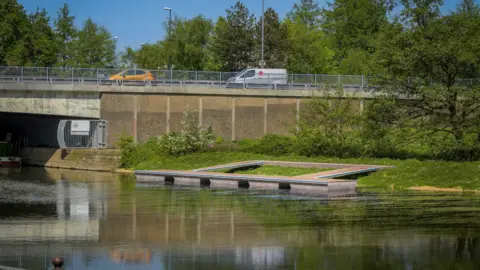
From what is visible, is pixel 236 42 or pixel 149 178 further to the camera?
pixel 236 42

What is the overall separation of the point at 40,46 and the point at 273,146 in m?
48.3

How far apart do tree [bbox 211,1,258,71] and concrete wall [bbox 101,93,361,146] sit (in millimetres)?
26390

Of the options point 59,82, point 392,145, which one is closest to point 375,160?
point 392,145

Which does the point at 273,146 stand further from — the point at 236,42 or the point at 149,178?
the point at 236,42

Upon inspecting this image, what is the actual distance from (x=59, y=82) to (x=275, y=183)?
84.1 feet

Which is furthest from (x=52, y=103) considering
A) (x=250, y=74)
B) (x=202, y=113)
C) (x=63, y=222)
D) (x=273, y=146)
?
(x=63, y=222)

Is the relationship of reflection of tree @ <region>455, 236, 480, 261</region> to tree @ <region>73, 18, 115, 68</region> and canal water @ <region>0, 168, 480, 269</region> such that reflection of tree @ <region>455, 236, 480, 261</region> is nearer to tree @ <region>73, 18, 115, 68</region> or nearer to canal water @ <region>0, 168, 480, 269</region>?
canal water @ <region>0, 168, 480, 269</region>

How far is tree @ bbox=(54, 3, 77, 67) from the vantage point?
94562 millimetres

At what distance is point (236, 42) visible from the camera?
283 feet

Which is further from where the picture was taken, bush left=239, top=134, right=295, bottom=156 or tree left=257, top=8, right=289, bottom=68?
tree left=257, top=8, right=289, bottom=68

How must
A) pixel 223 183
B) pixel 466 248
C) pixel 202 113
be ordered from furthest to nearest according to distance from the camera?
1. pixel 202 113
2. pixel 223 183
3. pixel 466 248

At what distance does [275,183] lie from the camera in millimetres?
38469

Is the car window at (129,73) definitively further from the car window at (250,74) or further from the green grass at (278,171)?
the green grass at (278,171)

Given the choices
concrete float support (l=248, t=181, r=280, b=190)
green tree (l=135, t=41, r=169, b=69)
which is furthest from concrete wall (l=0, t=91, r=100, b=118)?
green tree (l=135, t=41, r=169, b=69)
